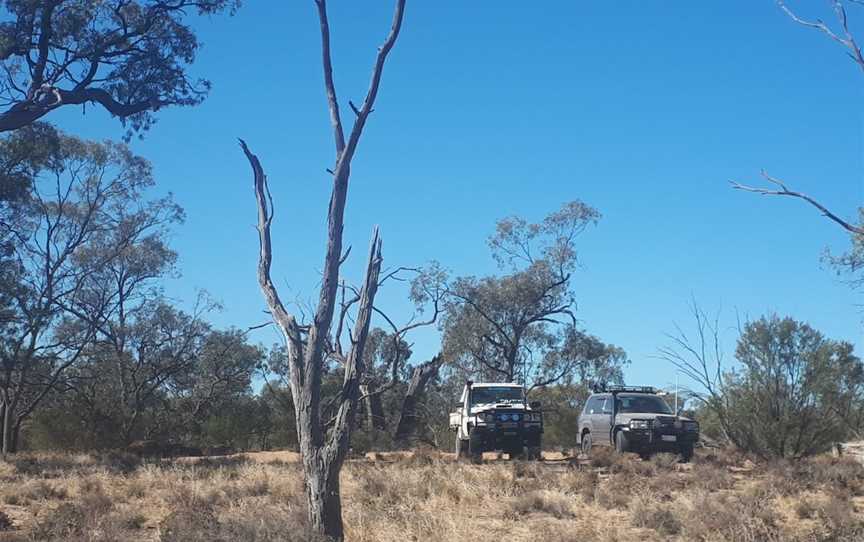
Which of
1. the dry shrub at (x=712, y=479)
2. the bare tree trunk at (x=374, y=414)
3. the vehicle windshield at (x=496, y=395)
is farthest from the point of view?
the bare tree trunk at (x=374, y=414)

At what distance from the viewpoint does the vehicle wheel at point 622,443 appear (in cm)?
2289

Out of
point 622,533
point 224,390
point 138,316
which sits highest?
point 138,316

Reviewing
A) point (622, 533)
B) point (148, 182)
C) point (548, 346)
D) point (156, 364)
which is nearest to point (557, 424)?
point (548, 346)

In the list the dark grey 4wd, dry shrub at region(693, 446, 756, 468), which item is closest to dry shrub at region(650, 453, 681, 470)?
dry shrub at region(693, 446, 756, 468)

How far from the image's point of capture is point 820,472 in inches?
674

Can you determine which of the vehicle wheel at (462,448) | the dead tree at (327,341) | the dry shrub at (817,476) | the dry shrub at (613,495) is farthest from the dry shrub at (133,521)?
the vehicle wheel at (462,448)

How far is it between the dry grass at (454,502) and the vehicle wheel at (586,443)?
4303 mm

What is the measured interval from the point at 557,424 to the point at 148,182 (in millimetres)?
18623

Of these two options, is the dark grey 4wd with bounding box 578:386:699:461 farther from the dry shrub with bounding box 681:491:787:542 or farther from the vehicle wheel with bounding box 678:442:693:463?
the dry shrub with bounding box 681:491:787:542

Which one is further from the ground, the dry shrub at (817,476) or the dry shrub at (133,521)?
the dry shrub at (817,476)

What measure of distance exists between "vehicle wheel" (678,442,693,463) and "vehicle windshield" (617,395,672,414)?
4.03 ft

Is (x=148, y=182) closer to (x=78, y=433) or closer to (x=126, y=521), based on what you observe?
(x=78, y=433)

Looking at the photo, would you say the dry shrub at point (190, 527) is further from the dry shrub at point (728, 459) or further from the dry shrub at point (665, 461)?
the dry shrub at point (728, 459)

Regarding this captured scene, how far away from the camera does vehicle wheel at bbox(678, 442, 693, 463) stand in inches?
898
